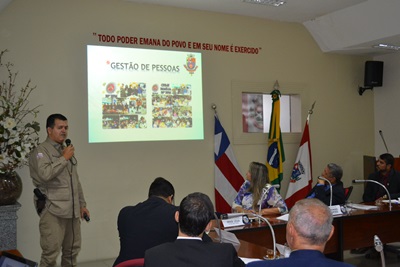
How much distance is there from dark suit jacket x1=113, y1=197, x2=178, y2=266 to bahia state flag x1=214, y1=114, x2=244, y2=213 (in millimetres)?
3271

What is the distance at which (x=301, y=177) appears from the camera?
6.30 metres

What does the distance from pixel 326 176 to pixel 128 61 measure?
2648 mm

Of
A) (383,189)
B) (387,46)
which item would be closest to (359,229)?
(383,189)

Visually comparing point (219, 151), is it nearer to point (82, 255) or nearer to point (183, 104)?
point (183, 104)

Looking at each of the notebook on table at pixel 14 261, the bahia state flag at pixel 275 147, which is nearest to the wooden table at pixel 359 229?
the bahia state flag at pixel 275 147

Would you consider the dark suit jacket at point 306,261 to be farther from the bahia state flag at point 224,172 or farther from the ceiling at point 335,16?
the ceiling at point 335,16

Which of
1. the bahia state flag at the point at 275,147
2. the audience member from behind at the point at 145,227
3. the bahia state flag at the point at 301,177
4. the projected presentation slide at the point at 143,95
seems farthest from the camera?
the bahia state flag at the point at 301,177

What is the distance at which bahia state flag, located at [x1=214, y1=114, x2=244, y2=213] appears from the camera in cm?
577

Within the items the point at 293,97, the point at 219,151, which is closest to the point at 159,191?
the point at 219,151

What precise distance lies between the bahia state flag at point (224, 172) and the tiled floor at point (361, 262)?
162 cm

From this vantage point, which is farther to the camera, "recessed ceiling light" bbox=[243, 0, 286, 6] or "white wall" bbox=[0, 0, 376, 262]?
"recessed ceiling light" bbox=[243, 0, 286, 6]

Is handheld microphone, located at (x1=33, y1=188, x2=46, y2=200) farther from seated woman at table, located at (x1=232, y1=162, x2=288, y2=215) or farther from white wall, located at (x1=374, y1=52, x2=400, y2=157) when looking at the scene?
white wall, located at (x1=374, y1=52, x2=400, y2=157)

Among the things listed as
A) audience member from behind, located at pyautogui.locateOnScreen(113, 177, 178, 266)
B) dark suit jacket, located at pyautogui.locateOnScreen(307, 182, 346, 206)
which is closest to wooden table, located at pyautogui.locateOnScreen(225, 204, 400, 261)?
dark suit jacket, located at pyautogui.locateOnScreen(307, 182, 346, 206)

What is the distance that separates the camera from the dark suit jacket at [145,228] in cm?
242
